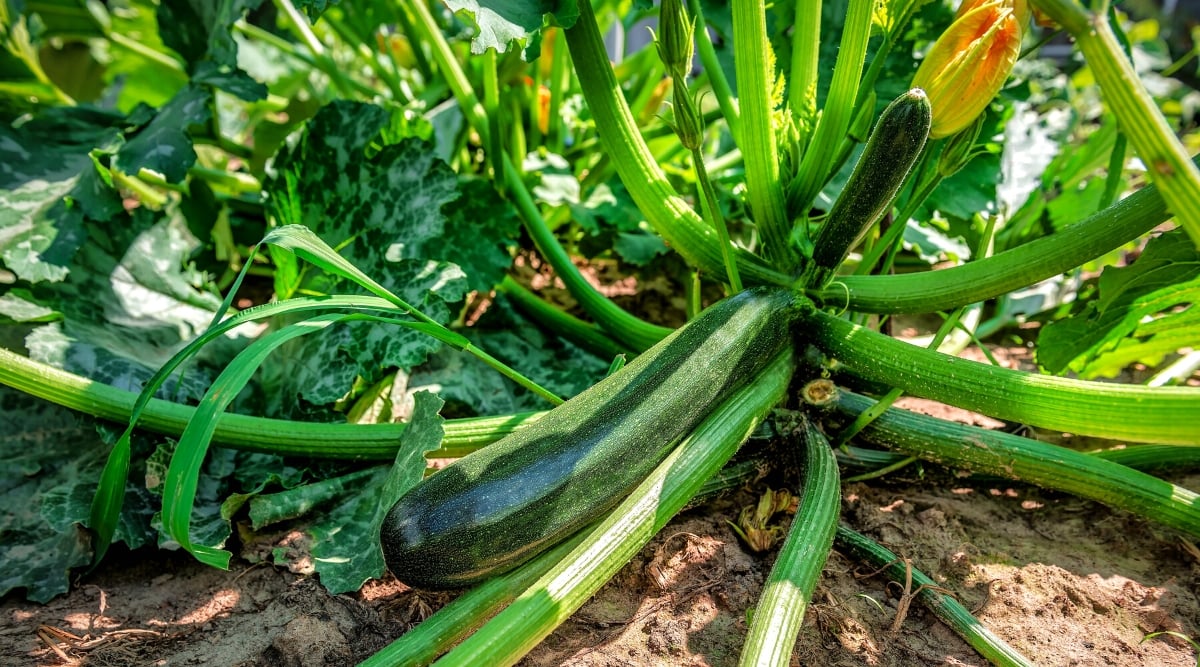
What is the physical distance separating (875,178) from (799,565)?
62cm

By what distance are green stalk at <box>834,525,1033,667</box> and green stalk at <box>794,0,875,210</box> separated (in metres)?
0.63

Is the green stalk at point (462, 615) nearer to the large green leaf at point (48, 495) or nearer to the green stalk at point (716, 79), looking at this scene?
the large green leaf at point (48, 495)

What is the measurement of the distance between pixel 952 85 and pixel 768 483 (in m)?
0.78

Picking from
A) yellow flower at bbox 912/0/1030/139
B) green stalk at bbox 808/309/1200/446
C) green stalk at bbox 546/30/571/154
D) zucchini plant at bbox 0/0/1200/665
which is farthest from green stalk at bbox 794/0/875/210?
green stalk at bbox 546/30/571/154

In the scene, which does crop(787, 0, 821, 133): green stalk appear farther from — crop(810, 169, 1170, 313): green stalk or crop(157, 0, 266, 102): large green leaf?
crop(157, 0, 266, 102): large green leaf

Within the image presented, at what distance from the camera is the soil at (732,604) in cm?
130

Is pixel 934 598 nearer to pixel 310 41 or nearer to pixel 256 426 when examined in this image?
pixel 256 426

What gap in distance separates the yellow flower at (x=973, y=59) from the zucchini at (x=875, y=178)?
33mm

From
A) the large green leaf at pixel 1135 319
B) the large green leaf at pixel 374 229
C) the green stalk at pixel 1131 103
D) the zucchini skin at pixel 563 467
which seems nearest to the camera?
the green stalk at pixel 1131 103

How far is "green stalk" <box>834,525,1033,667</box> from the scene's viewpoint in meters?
1.28

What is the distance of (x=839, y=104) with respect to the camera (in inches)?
59.1

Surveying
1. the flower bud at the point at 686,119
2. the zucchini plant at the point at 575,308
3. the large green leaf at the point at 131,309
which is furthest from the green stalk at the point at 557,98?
the flower bud at the point at 686,119

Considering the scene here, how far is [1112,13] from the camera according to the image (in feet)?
6.05

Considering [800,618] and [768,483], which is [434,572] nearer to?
[800,618]
